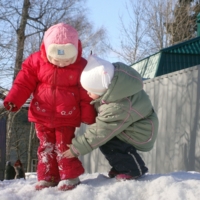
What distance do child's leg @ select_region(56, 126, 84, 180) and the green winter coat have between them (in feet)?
0.42

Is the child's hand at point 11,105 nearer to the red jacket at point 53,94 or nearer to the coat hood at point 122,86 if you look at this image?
the red jacket at point 53,94

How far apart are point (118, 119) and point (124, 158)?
333mm

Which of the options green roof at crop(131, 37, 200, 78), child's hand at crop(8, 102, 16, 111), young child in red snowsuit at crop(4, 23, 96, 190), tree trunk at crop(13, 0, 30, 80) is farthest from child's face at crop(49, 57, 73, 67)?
tree trunk at crop(13, 0, 30, 80)

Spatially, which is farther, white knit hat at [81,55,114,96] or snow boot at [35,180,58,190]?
snow boot at [35,180,58,190]

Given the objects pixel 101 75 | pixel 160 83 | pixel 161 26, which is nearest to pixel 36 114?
pixel 101 75

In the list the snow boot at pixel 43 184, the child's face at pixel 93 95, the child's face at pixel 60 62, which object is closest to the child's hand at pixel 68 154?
the snow boot at pixel 43 184

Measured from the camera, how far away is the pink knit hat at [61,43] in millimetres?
3016

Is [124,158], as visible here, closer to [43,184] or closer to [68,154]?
[68,154]

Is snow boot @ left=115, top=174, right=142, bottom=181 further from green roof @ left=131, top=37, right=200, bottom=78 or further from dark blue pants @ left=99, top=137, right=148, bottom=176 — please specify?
green roof @ left=131, top=37, right=200, bottom=78

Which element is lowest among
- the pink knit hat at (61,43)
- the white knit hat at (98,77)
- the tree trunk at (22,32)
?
the white knit hat at (98,77)

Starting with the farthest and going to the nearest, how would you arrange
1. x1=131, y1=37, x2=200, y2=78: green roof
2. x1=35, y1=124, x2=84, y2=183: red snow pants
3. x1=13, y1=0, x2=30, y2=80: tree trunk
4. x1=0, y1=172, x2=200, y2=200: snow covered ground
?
x1=13, y1=0, x2=30, y2=80: tree trunk, x1=131, y1=37, x2=200, y2=78: green roof, x1=35, y1=124, x2=84, y2=183: red snow pants, x1=0, y1=172, x2=200, y2=200: snow covered ground

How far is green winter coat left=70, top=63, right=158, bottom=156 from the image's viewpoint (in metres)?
2.90

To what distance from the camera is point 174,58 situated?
10953 millimetres

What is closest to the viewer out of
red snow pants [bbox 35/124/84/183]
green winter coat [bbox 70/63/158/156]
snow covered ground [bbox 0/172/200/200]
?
snow covered ground [bbox 0/172/200/200]
